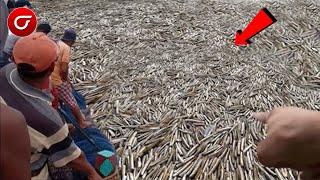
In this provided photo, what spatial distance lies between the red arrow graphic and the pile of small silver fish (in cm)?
→ 14

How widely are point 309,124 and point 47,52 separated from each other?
1751 millimetres

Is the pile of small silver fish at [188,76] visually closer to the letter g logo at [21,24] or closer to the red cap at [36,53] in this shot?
the letter g logo at [21,24]

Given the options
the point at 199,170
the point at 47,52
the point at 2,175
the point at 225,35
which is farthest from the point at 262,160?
the point at 225,35

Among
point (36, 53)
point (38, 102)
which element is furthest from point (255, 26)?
point (38, 102)

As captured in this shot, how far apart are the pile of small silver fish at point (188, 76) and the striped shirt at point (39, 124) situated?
1847 millimetres

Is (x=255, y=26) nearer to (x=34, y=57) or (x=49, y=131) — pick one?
(x=34, y=57)

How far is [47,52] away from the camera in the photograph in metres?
2.59

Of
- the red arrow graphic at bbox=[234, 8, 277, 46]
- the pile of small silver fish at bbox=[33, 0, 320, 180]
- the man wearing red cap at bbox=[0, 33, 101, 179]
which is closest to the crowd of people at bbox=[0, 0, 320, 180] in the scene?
the man wearing red cap at bbox=[0, 33, 101, 179]

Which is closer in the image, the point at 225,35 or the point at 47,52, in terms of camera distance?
the point at 47,52

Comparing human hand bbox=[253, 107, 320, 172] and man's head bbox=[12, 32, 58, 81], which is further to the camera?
man's head bbox=[12, 32, 58, 81]

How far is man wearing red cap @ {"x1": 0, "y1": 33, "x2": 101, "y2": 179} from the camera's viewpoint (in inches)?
93.2

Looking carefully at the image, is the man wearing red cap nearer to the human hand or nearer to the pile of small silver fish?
the human hand

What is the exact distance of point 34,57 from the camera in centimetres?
254

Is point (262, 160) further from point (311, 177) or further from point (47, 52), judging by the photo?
point (47, 52)
